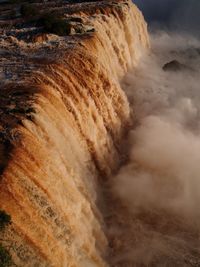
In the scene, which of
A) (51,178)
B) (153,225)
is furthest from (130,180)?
(51,178)


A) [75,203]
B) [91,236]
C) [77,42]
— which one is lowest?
[91,236]

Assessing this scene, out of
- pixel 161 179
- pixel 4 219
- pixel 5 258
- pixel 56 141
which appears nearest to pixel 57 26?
pixel 161 179

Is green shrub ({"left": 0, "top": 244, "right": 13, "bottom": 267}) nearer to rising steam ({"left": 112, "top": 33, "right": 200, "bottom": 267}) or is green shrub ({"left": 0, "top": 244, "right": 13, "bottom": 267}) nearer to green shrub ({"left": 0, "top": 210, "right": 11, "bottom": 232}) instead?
green shrub ({"left": 0, "top": 210, "right": 11, "bottom": 232})

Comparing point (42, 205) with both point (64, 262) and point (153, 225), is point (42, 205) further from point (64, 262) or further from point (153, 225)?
point (153, 225)

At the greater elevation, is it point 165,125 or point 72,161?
point 165,125

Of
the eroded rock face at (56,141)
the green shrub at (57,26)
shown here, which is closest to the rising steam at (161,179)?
the eroded rock face at (56,141)

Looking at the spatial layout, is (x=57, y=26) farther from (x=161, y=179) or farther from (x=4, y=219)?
(x=4, y=219)
